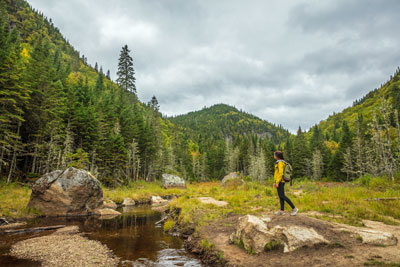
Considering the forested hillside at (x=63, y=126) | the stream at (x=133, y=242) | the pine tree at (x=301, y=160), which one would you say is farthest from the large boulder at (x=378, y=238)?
the pine tree at (x=301, y=160)

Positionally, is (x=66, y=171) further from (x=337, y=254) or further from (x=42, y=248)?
(x=337, y=254)

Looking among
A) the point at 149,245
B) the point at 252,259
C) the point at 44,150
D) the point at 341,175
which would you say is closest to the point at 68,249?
the point at 149,245

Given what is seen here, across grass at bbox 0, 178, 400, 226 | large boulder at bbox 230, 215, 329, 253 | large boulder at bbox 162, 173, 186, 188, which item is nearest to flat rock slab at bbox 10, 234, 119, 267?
grass at bbox 0, 178, 400, 226

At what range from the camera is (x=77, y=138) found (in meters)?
34.8

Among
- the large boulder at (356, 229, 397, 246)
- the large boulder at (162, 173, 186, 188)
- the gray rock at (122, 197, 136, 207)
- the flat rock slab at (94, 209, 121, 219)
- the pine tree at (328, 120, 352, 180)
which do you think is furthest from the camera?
the pine tree at (328, 120, 352, 180)

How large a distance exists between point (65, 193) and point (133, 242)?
39.1 feet

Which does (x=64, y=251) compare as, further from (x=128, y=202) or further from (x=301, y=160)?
(x=301, y=160)

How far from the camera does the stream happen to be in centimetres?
821

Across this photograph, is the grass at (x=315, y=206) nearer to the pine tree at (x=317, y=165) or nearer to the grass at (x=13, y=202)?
the grass at (x=13, y=202)

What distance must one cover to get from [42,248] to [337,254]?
456 inches

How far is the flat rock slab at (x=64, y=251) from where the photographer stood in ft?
26.2

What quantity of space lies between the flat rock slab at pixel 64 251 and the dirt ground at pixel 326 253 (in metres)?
Result: 4.71

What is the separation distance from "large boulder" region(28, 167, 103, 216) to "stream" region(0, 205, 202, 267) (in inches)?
90.6

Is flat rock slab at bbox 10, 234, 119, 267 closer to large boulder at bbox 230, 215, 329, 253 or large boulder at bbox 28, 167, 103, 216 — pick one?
large boulder at bbox 230, 215, 329, 253
